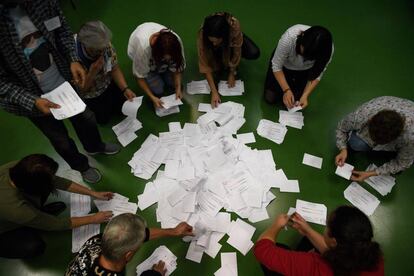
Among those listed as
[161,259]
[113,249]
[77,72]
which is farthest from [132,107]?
[113,249]

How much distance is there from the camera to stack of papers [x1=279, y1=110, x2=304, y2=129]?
3.20 m

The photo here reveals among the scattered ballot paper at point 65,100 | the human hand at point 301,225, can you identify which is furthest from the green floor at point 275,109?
the scattered ballot paper at point 65,100

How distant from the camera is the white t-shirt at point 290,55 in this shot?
8.74ft

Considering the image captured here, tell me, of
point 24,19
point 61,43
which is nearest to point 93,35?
point 61,43

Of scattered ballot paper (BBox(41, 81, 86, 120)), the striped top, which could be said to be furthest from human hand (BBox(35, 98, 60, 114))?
the striped top

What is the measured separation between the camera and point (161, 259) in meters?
2.48

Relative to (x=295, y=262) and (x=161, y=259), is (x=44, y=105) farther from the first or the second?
(x=295, y=262)

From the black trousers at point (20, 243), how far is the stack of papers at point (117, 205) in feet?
1.78

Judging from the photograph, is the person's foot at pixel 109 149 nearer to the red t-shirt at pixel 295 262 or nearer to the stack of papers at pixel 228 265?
the stack of papers at pixel 228 265

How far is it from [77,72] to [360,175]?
2.54m

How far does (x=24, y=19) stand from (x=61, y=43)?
1.05 ft

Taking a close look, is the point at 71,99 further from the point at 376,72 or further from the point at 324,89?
the point at 376,72

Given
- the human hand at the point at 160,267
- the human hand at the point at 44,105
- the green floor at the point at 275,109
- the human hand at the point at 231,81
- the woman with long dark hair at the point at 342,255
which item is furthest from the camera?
the human hand at the point at 231,81

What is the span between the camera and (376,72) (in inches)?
142
